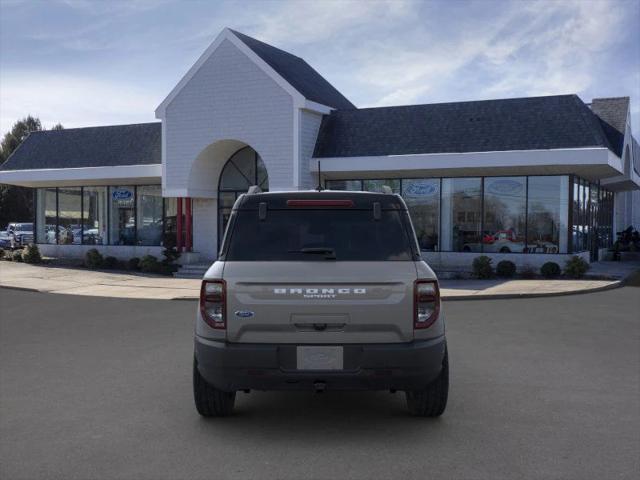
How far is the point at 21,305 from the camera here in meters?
15.5

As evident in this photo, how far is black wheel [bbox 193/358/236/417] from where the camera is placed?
19.0 feet

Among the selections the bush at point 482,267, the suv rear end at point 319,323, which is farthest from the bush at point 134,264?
the suv rear end at point 319,323

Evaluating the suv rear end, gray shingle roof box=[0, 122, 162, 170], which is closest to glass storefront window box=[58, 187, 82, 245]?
gray shingle roof box=[0, 122, 162, 170]

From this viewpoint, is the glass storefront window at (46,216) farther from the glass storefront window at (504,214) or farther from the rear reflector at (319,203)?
the rear reflector at (319,203)

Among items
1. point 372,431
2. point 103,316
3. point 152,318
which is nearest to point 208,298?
point 372,431

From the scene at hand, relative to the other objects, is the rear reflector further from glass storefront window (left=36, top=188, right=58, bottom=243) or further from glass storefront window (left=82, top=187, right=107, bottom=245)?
glass storefront window (left=36, top=188, right=58, bottom=243)

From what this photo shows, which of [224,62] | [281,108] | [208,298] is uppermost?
[224,62]

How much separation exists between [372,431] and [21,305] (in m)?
12.4

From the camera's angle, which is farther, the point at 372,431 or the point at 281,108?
the point at 281,108

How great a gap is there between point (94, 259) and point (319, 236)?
22.3m

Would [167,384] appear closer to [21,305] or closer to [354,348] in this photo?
[354,348]

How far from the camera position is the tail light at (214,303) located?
523 cm

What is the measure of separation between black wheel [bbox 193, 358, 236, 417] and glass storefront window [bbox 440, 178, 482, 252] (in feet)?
60.5

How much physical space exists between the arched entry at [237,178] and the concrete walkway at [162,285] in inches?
176
